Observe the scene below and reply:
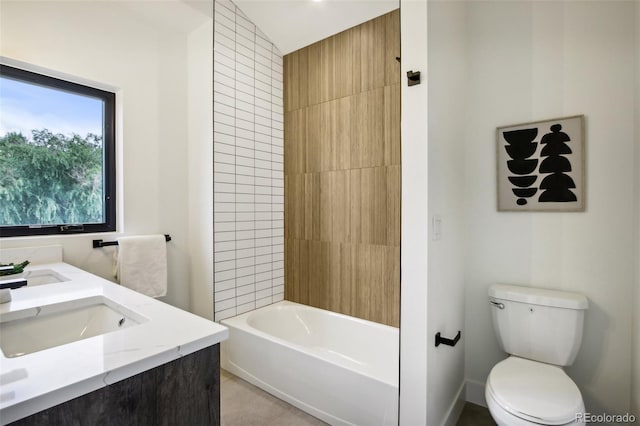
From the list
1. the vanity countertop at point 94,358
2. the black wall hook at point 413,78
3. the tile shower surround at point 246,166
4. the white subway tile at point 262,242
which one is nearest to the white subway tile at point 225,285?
the tile shower surround at point 246,166

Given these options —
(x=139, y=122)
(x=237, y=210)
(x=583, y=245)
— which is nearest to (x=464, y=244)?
(x=583, y=245)

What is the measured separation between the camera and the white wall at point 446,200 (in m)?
1.49

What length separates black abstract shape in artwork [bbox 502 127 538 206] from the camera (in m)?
1.90

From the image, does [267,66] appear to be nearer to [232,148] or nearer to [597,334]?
[232,148]

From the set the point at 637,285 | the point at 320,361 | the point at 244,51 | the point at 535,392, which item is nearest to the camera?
the point at 535,392

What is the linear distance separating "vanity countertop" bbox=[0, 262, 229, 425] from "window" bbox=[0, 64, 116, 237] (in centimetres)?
97

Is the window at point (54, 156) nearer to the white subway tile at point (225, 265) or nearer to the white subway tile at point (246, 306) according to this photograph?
the white subway tile at point (225, 265)

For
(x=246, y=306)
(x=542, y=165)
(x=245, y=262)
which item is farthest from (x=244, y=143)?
(x=542, y=165)

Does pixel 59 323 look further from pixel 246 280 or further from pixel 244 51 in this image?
pixel 244 51

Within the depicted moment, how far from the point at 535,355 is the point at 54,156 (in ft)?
10.3

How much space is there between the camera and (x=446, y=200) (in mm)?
1709

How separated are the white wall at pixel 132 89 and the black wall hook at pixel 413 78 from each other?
188 cm

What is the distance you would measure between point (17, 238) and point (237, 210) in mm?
1294

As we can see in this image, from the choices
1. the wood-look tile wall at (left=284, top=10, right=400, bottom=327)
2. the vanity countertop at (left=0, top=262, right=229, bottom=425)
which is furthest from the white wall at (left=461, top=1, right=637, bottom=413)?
the vanity countertop at (left=0, top=262, right=229, bottom=425)
